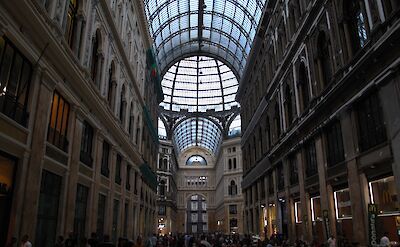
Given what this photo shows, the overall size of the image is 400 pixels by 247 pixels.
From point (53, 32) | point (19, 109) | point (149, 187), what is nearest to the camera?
point (19, 109)

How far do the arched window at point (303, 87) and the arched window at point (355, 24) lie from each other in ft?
19.0

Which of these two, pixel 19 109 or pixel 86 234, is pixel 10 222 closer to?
pixel 19 109

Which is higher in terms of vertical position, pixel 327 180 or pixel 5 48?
pixel 5 48

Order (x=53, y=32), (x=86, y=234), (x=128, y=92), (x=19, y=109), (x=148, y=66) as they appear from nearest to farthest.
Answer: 1. (x=19, y=109)
2. (x=53, y=32)
3. (x=86, y=234)
4. (x=128, y=92)
5. (x=148, y=66)

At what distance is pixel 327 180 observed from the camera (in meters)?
17.1

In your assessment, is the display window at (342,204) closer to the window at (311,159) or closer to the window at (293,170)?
the window at (311,159)

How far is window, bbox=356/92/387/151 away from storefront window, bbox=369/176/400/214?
1.40 meters

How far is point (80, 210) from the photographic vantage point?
634 inches

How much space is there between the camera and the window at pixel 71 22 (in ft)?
47.1

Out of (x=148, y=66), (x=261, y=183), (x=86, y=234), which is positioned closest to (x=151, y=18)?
(x=148, y=66)

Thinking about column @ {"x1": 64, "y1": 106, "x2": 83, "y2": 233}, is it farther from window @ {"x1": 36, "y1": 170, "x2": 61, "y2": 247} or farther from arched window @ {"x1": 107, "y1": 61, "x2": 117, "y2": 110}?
arched window @ {"x1": 107, "y1": 61, "x2": 117, "y2": 110}

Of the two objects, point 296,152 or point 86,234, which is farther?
point 296,152

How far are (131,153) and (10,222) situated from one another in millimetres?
17630

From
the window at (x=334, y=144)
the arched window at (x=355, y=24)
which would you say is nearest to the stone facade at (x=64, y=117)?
the arched window at (x=355, y=24)
